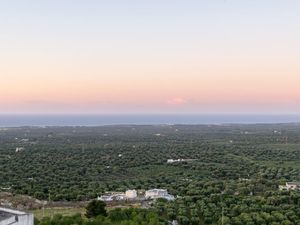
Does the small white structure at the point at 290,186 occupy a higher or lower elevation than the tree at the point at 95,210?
lower

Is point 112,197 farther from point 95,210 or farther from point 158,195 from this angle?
point 95,210

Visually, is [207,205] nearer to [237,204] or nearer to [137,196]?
[237,204]

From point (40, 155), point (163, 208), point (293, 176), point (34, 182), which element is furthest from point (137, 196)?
point (40, 155)

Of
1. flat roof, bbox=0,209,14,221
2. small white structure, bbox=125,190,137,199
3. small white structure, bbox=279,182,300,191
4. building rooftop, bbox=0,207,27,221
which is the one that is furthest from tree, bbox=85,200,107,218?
small white structure, bbox=279,182,300,191

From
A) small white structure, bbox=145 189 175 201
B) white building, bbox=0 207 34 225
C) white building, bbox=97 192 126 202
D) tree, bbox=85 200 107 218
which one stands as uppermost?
white building, bbox=0 207 34 225

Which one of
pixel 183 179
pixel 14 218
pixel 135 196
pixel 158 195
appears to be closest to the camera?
pixel 14 218

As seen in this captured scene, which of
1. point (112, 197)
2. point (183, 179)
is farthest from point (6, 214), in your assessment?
point (183, 179)

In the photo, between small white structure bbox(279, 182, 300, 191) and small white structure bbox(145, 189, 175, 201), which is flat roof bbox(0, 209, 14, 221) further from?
small white structure bbox(279, 182, 300, 191)

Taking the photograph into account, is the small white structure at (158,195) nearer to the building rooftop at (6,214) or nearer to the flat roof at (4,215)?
the building rooftop at (6,214)

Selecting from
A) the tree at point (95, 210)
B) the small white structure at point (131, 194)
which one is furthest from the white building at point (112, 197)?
the tree at point (95, 210)
